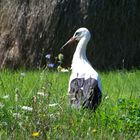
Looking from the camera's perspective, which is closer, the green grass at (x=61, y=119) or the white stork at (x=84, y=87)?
the green grass at (x=61, y=119)

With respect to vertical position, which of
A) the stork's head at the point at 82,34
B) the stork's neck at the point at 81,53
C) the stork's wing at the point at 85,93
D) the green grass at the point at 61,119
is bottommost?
the green grass at the point at 61,119

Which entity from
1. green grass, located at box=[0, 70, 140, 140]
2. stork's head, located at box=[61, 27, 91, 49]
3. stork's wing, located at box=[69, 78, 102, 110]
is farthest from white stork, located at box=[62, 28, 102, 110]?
stork's head, located at box=[61, 27, 91, 49]

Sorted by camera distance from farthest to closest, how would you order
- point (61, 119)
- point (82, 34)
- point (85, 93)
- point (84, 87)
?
point (82, 34)
point (84, 87)
point (85, 93)
point (61, 119)

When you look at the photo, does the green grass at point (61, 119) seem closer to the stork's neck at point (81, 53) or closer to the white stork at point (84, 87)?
the white stork at point (84, 87)

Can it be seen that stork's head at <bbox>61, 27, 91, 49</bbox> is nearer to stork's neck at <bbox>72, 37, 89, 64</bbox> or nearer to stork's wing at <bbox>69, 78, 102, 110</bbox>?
stork's neck at <bbox>72, 37, 89, 64</bbox>

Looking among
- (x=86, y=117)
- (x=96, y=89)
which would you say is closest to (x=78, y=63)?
(x=96, y=89)

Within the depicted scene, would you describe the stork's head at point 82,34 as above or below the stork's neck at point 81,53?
above

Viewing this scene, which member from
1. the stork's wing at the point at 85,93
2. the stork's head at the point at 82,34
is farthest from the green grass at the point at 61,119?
the stork's head at the point at 82,34

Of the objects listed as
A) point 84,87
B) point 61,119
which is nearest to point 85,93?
point 84,87

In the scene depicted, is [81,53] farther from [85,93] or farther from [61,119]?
[61,119]

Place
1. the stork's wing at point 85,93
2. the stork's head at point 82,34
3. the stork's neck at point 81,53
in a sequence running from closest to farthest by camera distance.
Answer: the stork's wing at point 85,93 → the stork's neck at point 81,53 → the stork's head at point 82,34

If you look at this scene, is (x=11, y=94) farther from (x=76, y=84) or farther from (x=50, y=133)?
(x=50, y=133)

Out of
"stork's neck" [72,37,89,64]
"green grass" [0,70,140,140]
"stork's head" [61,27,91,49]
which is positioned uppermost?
"stork's head" [61,27,91,49]

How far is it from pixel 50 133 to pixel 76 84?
6.80 ft
